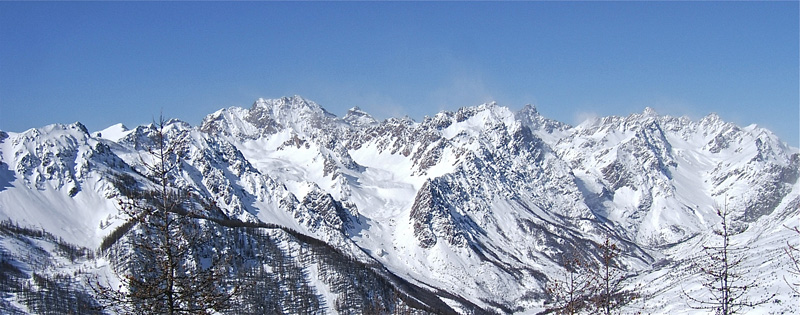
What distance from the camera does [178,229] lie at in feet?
113

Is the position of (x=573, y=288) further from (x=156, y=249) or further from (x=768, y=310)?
(x=768, y=310)

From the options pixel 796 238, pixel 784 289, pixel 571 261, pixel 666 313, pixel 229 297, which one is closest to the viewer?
pixel 229 297


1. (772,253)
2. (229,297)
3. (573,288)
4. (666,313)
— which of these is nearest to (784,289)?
(666,313)

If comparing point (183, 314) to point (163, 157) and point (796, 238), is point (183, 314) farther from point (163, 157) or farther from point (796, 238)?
point (796, 238)

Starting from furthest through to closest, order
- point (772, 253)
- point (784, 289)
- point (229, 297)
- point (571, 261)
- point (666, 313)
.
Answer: point (772, 253) → point (666, 313) → point (784, 289) → point (571, 261) → point (229, 297)

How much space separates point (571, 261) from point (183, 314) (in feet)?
79.4

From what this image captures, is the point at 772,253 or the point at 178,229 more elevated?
the point at 772,253

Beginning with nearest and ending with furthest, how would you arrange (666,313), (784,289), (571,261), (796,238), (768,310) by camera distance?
(571,261) → (768,310) → (784,289) → (666,313) → (796,238)

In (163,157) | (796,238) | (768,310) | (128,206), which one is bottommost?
(768,310)

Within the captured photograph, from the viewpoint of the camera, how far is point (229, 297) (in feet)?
106

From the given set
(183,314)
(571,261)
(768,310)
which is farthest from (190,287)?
(768,310)

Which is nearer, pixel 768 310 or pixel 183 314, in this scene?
pixel 183 314

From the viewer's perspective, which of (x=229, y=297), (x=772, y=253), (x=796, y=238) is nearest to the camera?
(x=229, y=297)

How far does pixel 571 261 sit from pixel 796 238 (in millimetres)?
180726
